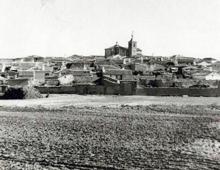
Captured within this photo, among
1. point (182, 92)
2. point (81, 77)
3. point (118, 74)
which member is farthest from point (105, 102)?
point (118, 74)

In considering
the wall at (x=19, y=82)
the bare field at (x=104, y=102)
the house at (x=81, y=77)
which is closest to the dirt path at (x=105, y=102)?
the bare field at (x=104, y=102)

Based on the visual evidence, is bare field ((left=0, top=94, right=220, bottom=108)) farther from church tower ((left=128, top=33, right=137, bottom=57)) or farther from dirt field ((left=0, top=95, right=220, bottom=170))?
church tower ((left=128, top=33, right=137, bottom=57))

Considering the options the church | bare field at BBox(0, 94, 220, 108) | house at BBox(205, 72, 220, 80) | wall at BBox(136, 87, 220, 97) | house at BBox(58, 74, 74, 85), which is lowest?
bare field at BBox(0, 94, 220, 108)

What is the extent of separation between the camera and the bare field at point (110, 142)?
11.7m

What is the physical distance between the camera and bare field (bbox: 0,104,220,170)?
38.3ft

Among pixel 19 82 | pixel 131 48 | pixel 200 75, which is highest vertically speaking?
pixel 131 48

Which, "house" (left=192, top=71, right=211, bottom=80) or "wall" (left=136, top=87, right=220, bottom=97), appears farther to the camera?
"house" (left=192, top=71, right=211, bottom=80)

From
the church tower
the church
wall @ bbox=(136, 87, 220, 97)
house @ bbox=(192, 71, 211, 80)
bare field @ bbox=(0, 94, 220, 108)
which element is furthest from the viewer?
the church

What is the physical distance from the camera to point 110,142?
49.1ft

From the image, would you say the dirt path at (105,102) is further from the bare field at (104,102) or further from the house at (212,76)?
Answer: the house at (212,76)

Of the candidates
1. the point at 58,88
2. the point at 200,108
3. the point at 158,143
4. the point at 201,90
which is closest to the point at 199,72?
the point at 201,90

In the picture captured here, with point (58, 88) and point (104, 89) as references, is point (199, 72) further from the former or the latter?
point (58, 88)

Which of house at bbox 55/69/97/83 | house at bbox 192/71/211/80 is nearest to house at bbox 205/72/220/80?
house at bbox 192/71/211/80

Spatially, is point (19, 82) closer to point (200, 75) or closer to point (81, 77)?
point (81, 77)
